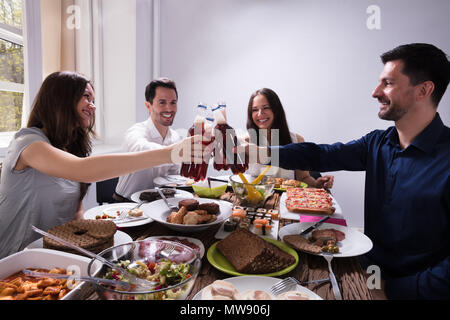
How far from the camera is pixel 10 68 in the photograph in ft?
7.43

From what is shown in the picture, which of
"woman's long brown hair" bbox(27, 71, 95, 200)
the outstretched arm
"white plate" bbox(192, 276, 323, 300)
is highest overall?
"woman's long brown hair" bbox(27, 71, 95, 200)

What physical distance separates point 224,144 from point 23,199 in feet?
2.95

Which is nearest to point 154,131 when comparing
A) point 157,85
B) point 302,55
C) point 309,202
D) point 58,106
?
point 157,85

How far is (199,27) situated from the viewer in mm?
3684

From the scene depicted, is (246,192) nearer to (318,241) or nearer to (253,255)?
(318,241)

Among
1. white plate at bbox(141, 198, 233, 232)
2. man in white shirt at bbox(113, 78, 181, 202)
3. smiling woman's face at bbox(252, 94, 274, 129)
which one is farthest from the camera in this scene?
smiling woman's face at bbox(252, 94, 274, 129)

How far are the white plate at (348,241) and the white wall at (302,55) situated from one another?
2.57 meters

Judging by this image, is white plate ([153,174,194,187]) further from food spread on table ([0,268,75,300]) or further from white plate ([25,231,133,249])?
food spread on table ([0,268,75,300])

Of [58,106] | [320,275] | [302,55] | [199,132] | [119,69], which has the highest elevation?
[302,55]

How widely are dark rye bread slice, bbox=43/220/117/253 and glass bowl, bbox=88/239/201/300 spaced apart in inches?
5.9

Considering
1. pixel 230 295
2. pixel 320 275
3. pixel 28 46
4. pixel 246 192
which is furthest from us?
pixel 28 46

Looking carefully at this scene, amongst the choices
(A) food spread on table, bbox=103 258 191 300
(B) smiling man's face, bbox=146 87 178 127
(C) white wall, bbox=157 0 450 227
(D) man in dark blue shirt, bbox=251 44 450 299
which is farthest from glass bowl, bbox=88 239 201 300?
(C) white wall, bbox=157 0 450 227

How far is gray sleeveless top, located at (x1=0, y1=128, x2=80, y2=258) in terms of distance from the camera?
1170 mm

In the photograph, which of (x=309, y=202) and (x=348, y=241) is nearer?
(x=348, y=241)
